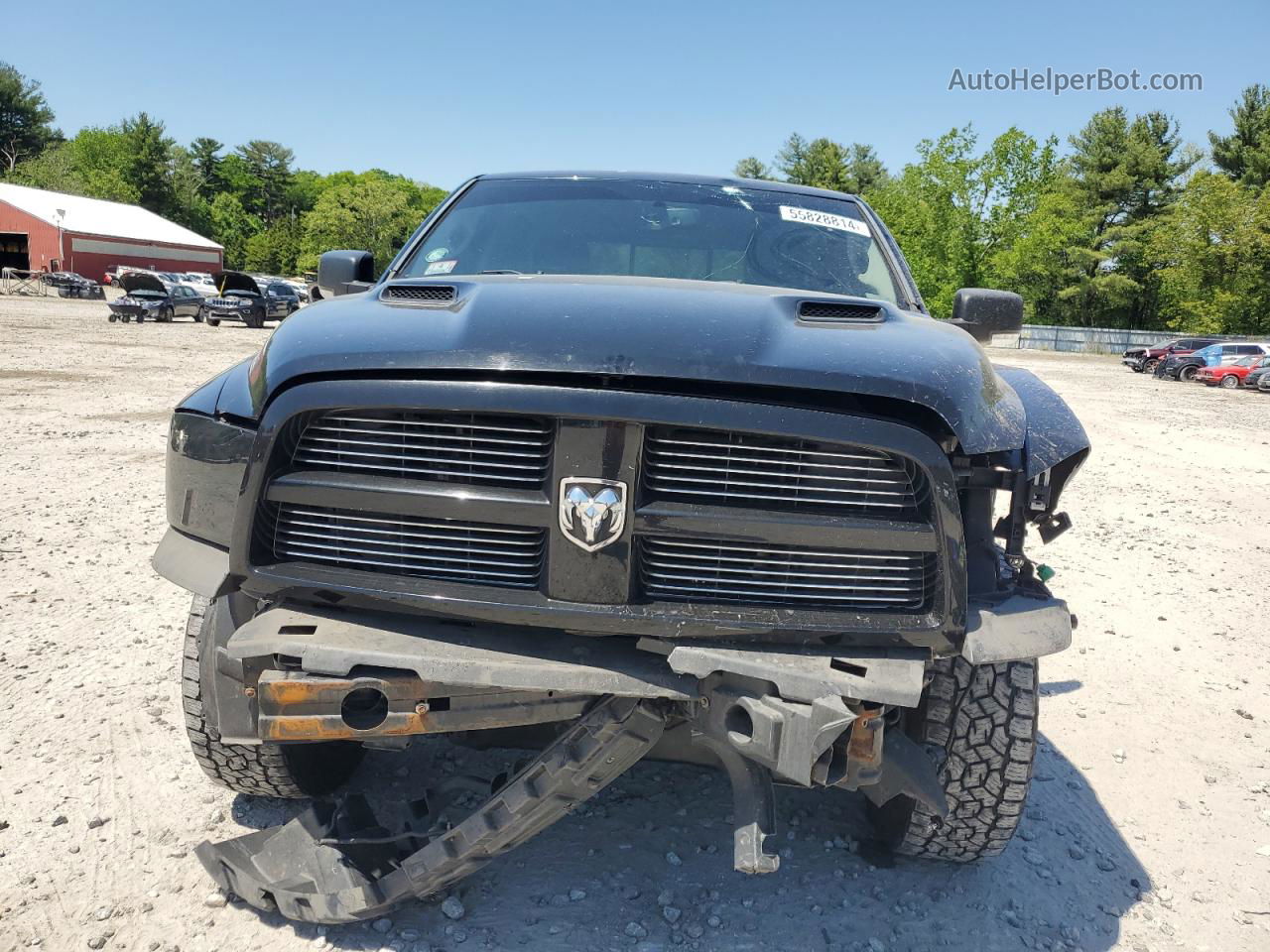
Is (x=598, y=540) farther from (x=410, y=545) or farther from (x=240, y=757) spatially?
(x=240, y=757)

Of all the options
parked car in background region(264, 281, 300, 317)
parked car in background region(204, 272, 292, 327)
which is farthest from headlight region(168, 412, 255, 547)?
parked car in background region(264, 281, 300, 317)

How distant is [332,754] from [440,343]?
1682mm

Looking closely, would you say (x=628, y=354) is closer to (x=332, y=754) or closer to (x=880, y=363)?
(x=880, y=363)

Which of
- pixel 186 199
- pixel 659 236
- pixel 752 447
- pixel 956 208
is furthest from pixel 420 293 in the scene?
pixel 186 199

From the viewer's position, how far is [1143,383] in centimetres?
2955

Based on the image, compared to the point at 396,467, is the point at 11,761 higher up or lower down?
lower down

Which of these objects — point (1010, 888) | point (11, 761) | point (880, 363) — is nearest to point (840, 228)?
point (880, 363)

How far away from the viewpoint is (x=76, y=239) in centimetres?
5328

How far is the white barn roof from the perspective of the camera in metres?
54.2

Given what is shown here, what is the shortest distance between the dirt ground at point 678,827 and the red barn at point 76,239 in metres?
57.2

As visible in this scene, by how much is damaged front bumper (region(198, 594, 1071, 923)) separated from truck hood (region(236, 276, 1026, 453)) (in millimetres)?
542

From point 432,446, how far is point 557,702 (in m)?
0.65

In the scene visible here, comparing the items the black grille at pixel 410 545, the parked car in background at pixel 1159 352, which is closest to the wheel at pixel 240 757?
the black grille at pixel 410 545

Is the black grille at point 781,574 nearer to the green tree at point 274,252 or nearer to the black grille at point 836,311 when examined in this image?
the black grille at point 836,311
